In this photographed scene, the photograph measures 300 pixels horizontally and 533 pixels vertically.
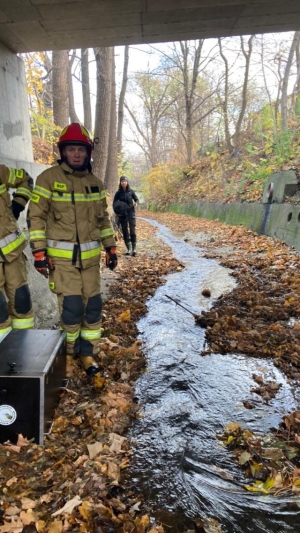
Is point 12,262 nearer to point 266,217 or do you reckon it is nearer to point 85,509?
point 85,509

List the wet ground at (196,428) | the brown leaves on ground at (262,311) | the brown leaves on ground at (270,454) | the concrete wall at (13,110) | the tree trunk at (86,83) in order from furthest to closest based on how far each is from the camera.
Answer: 1. the tree trunk at (86,83)
2. the concrete wall at (13,110)
3. the brown leaves on ground at (262,311)
4. the brown leaves on ground at (270,454)
5. the wet ground at (196,428)

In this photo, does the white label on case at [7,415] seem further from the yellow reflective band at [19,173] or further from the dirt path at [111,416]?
the yellow reflective band at [19,173]

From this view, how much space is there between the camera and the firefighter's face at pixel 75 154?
3.36 m

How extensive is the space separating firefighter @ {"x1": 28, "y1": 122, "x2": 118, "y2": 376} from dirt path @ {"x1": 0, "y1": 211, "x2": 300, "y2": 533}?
0.49 m

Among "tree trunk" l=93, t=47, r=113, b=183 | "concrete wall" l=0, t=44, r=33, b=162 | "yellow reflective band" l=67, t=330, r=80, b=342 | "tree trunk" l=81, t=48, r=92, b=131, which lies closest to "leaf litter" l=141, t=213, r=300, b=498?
"yellow reflective band" l=67, t=330, r=80, b=342

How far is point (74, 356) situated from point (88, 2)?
12.0 ft

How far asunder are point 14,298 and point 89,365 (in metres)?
1.00

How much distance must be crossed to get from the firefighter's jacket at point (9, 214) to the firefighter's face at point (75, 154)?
0.63m

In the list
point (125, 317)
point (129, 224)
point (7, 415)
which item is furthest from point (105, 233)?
point (129, 224)

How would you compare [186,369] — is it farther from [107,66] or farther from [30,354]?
[107,66]

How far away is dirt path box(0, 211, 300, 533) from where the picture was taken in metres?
2.05

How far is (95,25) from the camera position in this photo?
4145 mm

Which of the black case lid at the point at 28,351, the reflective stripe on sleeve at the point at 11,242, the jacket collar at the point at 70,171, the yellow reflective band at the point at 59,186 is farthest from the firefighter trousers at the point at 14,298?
the jacket collar at the point at 70,171

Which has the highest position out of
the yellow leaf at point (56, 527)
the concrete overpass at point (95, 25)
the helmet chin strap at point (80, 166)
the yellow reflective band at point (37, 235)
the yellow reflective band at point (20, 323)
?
the concrete overpass at point (95, 25)
